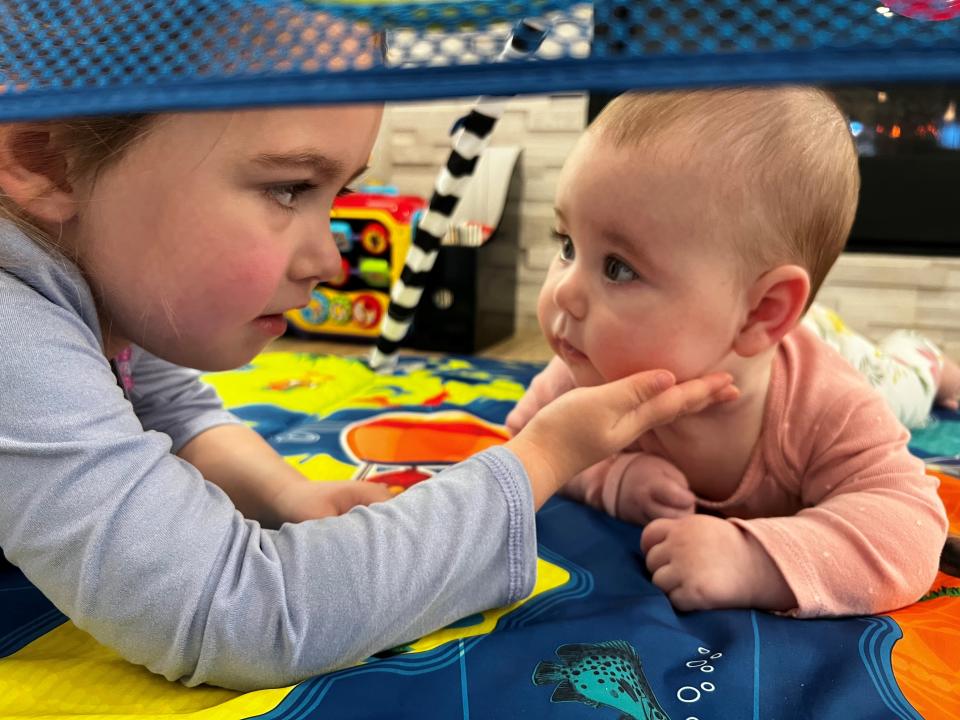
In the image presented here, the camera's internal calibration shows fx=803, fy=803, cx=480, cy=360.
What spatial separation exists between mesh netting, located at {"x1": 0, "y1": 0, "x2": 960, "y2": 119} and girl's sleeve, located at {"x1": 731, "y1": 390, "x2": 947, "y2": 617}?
44 cm

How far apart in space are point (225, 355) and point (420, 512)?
0.18m

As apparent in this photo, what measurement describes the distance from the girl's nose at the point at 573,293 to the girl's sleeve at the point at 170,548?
264 millimetres

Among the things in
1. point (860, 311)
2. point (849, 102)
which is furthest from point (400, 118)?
point (860, 311)

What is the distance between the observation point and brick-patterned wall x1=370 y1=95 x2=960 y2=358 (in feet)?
7.07

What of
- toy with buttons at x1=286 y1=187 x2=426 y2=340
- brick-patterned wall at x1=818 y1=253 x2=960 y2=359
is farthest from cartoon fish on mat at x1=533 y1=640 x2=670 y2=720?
brick-patterned wall at x1=818 y1=253 x2=960 y2=359

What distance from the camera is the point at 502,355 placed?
2.11m

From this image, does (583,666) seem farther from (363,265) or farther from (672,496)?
(363,265)

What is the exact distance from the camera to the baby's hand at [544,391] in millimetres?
903

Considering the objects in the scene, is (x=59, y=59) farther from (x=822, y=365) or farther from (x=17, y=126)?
(x=822, y=365)

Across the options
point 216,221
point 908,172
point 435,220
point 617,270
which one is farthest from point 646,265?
point 908,172

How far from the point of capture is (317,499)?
70 centimetres

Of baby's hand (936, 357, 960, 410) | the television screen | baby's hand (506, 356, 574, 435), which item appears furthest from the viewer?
the television screen

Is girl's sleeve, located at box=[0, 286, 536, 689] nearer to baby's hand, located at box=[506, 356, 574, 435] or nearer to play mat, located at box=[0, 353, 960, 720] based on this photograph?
play mat, located at box=[0, 353, 960, 720]

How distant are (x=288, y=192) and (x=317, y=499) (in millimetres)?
295
